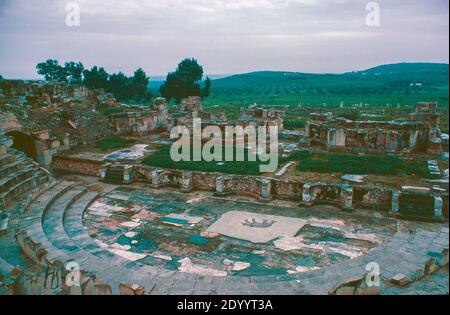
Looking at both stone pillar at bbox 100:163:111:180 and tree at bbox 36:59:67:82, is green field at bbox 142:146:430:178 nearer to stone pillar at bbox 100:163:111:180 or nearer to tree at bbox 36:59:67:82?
stone pillar at bbox 100:163:111:180

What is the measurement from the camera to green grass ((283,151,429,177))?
1503 cm

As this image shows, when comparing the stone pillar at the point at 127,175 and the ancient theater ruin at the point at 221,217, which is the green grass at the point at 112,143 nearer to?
the ancient theater ruin at the point at 221,217

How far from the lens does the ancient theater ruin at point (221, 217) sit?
7.54m

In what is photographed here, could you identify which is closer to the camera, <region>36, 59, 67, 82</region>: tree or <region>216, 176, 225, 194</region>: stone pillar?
<region>216, 176, 225, 194</region>: stone pillar

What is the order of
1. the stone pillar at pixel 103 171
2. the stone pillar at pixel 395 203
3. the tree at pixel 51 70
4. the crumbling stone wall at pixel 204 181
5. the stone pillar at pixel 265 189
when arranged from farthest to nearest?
the tree at pixel 51 70, the stone pillar at pixel 103 171, the crumbling stone wall at pixel 204 181, the stone pillar at pixel 265 189, the stone pillar at pixel 395 203

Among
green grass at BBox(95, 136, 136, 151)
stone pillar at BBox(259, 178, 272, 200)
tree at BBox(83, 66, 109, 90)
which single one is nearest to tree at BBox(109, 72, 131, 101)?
tree at BBox(83, 66, 109, 90)

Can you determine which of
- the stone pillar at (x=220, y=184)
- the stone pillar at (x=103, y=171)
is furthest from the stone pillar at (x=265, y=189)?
the stone pillar at (x=103, y=171)

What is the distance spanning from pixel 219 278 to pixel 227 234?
288cm

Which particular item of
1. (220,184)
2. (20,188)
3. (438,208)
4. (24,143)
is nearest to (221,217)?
(220,184)

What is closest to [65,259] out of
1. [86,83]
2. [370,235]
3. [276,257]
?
[276,257]

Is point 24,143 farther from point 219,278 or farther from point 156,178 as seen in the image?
point 219,278

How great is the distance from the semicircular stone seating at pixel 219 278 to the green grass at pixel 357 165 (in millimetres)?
5178

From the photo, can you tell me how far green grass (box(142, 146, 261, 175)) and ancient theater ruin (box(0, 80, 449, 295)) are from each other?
0.40 feet

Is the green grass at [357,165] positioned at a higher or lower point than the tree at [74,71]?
lower
